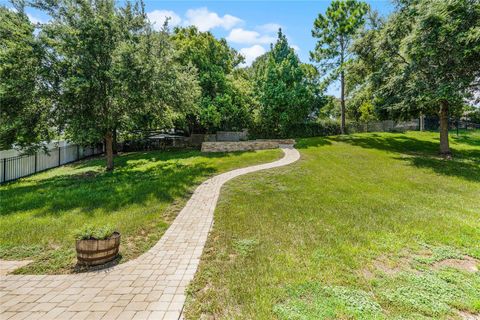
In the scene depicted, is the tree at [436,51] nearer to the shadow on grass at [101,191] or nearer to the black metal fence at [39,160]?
the shadow on grass at [101,191]

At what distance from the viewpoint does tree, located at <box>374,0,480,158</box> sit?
1141cm

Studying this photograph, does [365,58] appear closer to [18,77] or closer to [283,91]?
[283,91]

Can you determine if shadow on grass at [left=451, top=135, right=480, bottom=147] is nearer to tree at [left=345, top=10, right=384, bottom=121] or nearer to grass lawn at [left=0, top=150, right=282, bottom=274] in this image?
tree at [left=345, top=10, right=384, bottom=121]

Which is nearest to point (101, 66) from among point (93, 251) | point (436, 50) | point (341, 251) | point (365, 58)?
point (93, 251)

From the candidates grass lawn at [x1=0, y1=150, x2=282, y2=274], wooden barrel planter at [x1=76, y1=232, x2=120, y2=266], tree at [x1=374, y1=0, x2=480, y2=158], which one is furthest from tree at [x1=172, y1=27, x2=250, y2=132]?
wooden barrel planter at [x1=76, y1=232, x2=120, y2=266]

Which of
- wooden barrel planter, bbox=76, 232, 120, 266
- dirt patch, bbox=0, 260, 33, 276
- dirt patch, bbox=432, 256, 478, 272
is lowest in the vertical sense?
dirt patch, bbox=0, 260, 33, 276

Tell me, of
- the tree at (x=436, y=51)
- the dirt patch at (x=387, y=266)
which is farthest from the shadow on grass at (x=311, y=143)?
the dirt patch at (x=387, y=266)

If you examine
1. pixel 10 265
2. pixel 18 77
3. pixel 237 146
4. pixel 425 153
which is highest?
pixel 18 77

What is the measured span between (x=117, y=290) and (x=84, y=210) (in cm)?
440

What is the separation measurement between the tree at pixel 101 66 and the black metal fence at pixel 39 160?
2987 mm

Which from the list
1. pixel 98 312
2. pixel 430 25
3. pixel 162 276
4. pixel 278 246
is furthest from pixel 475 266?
pixel 430 25

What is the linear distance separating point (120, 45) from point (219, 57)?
35.8 ft

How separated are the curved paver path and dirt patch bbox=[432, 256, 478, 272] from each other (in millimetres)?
4290

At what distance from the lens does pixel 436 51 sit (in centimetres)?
1195
